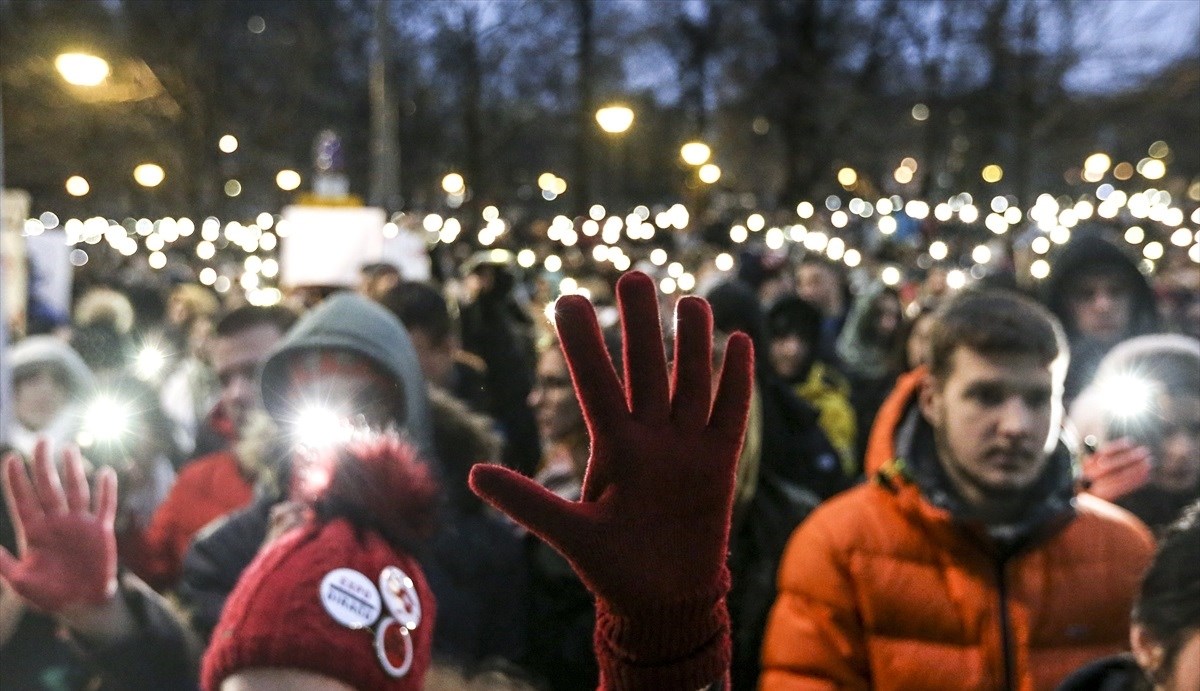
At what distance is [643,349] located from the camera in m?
1.51

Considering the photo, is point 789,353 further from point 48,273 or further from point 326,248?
point 48,273

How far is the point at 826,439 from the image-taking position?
206 inches


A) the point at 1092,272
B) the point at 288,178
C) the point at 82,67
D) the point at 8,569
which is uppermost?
the point at 288,178

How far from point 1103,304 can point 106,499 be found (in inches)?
146

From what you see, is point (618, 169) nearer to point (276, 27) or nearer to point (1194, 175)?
point (276, 27)

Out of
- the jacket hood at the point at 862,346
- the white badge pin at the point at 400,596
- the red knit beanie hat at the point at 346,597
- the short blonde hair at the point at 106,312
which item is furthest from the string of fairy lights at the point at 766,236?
the white badge pin at the point at 400,596

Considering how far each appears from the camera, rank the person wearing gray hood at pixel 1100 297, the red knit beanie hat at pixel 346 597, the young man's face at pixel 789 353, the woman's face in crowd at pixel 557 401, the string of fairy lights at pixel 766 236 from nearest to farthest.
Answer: the red knit beanie hat at pixel 346 597
the woman's face in crowd at pixel 557 401
the person wearing gray hood at pixel 1100 297
the young man's face at pixel 789 353
the string of fairy lights at pixel 766 236

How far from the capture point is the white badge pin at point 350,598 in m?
2.04

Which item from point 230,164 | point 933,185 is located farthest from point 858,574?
point 230,164

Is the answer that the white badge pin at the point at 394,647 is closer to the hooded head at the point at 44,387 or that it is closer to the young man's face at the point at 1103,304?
the hooded head at the point at 44,387

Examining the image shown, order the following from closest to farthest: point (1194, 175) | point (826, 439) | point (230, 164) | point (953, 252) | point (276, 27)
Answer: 1. point (826, 439)
2. point (953, 252)
3. point (276, 27)
4. point (230, 164)
5. point (1194, 175)

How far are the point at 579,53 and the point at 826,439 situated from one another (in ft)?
88.2

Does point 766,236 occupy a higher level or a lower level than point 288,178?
lower

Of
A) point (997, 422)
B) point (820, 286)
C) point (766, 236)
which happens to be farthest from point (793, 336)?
point (766, 236)
